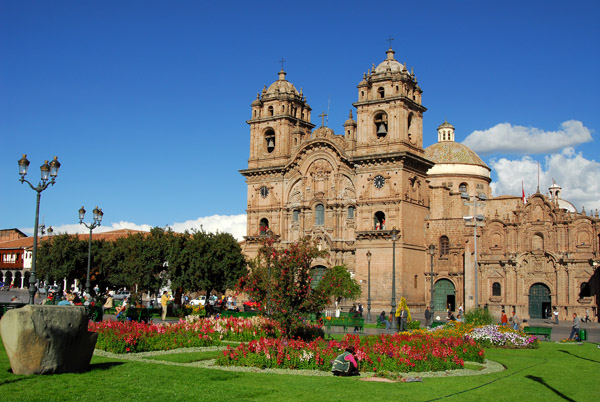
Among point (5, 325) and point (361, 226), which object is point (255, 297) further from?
point (361, 226)

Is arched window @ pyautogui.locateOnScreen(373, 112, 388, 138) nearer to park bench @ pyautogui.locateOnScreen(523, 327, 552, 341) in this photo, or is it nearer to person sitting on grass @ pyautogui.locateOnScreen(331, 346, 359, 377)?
park bench @ pyautogui.locateOnScreen(523, 327, 552, 341)

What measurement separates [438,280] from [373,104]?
14944 millimetres

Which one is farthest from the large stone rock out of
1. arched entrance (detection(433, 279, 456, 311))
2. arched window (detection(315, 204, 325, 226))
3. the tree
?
arched window (detection(315, 204, 325, 226))

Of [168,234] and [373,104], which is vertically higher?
[373,104]

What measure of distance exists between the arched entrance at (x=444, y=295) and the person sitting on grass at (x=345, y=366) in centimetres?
3897

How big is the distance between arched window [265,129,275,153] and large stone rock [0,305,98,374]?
4863 cm

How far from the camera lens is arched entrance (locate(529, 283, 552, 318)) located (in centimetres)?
5003

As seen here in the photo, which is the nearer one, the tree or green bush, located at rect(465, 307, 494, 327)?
the tree

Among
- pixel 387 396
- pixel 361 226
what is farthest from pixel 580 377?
pixel 361 226

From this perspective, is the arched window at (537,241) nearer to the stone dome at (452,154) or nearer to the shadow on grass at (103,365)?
the stone dome at (452,154)

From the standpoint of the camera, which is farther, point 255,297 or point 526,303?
point 526,303

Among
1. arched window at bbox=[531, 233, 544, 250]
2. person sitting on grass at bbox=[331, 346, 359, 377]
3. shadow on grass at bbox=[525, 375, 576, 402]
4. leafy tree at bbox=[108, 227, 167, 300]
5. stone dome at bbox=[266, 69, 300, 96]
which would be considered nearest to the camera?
shadow on grass at bbox=[525, 375, 576, 402]

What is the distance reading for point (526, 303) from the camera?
5056 centimetres

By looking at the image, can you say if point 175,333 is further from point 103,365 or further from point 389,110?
point 389,110
